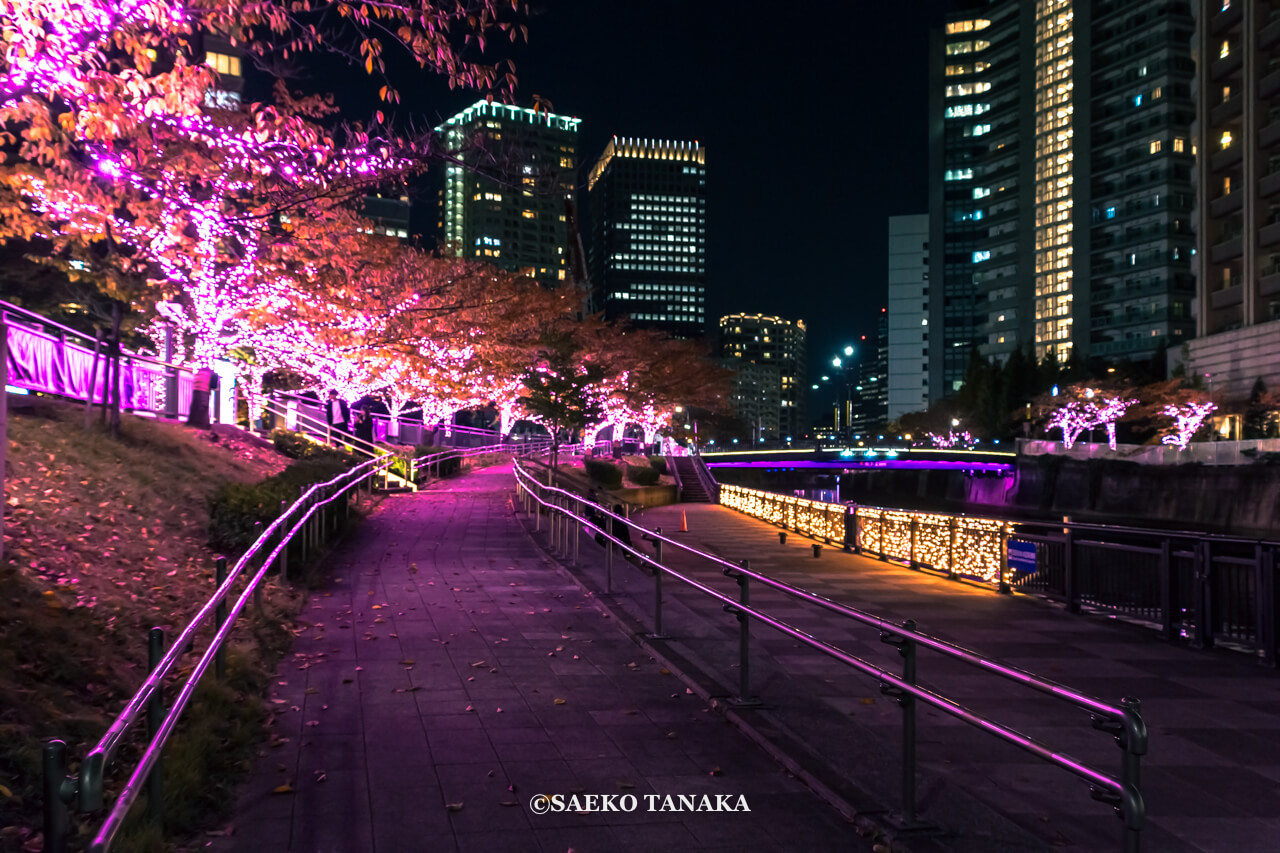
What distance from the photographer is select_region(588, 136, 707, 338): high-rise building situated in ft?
556

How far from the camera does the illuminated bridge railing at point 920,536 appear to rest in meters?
14.5

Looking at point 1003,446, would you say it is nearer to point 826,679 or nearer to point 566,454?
point 566,454

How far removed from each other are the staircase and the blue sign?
125ft

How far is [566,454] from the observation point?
53562mm

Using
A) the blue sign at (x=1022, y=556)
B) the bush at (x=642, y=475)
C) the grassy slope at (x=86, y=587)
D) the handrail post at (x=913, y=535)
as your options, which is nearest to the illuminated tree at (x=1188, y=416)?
the bush at (x=642, y=475)

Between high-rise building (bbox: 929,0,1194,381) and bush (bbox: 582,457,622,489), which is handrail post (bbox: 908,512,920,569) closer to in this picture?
bush (bbox: 582,457,622,489)

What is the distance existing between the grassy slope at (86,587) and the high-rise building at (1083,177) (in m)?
86.1

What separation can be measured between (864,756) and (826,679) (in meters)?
2.62

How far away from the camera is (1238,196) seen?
57062 millimetres

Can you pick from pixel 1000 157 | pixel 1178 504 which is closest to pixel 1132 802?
pixel 1178 504

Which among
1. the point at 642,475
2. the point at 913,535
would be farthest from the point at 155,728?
the point at 642,475

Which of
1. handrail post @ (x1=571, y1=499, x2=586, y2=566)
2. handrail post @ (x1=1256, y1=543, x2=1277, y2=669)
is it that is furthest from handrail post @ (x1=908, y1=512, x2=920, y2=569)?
handrail post @ (x1=1256, y1=543, x2=1277, y2=669)

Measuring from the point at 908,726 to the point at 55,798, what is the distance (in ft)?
12.3

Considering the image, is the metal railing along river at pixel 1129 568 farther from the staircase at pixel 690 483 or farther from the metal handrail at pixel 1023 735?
the staircase at pixel 690 483
